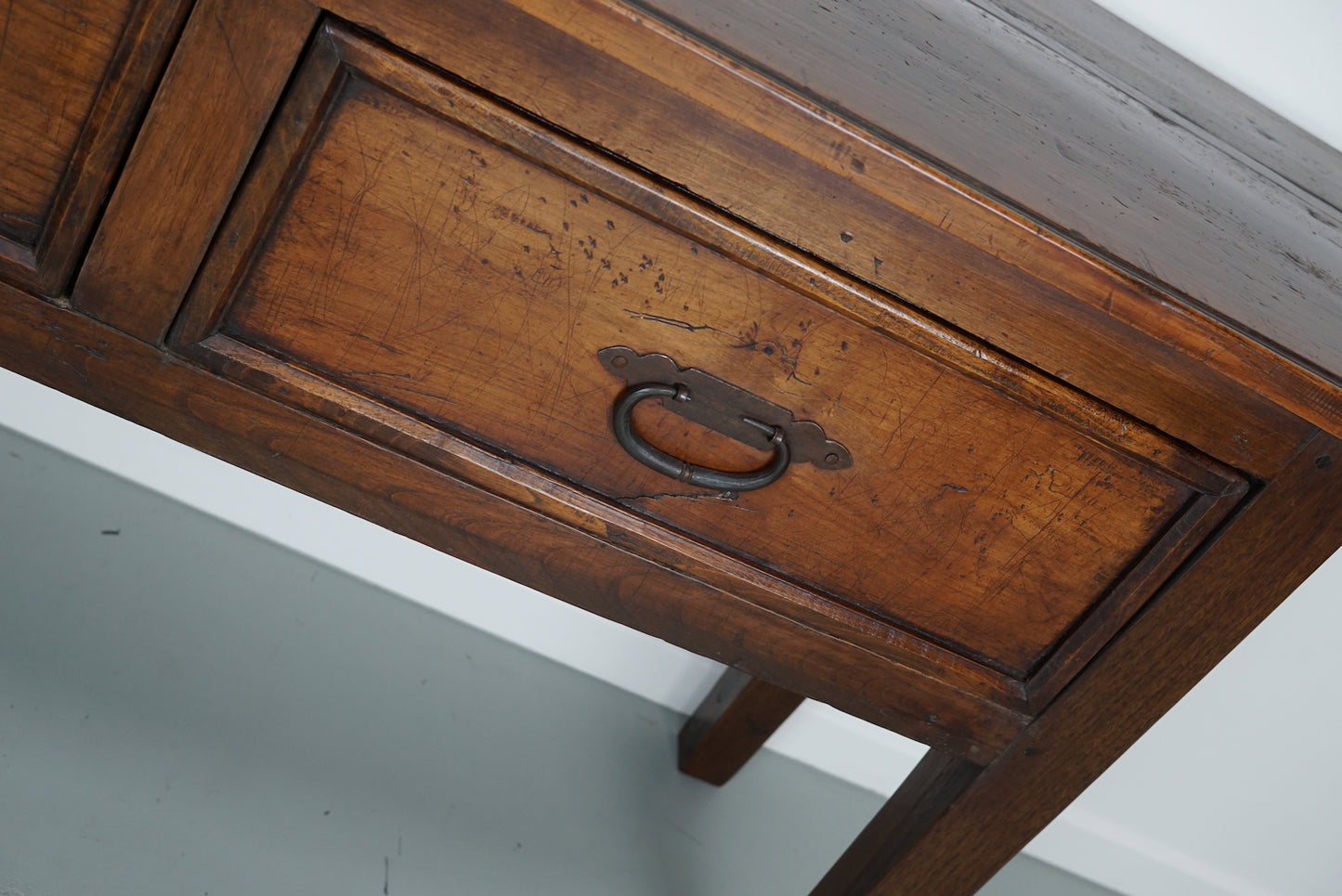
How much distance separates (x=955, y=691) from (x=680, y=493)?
10.1 inches

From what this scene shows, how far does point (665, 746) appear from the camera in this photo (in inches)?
56.6

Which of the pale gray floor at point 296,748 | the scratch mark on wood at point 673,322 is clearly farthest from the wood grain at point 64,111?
the pale gray floor at point 296,748

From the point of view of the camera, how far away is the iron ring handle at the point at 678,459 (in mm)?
669

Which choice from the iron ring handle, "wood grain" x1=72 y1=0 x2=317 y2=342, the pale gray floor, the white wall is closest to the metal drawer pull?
the iron ring handle

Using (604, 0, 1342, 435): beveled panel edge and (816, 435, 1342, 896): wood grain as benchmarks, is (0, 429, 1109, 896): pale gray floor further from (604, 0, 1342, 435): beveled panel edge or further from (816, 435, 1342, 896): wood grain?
(604, 0, 1342, 435): beveled panel edge

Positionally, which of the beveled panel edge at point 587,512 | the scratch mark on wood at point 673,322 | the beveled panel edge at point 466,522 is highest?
the scratch mark on wood at point 673,322

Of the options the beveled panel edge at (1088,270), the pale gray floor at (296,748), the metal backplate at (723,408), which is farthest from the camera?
the pale gray floor at (296,748)

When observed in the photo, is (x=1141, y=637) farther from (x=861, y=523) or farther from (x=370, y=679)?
(x=370, y=679)

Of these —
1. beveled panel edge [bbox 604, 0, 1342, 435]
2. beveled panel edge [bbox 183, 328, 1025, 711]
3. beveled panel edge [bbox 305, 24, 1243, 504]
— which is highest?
beveled panel edge [bbox 604, 0, 1342, 435]

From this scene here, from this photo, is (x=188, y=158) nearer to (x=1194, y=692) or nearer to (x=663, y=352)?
(x=663, y=352)

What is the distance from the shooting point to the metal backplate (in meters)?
0.66

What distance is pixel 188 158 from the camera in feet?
1.94

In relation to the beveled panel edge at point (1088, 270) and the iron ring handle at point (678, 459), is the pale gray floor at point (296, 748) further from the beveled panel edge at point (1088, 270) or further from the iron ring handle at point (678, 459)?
the beveled panel edge at point (1088, 270)

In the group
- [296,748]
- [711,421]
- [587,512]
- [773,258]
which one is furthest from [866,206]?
[296,748]
